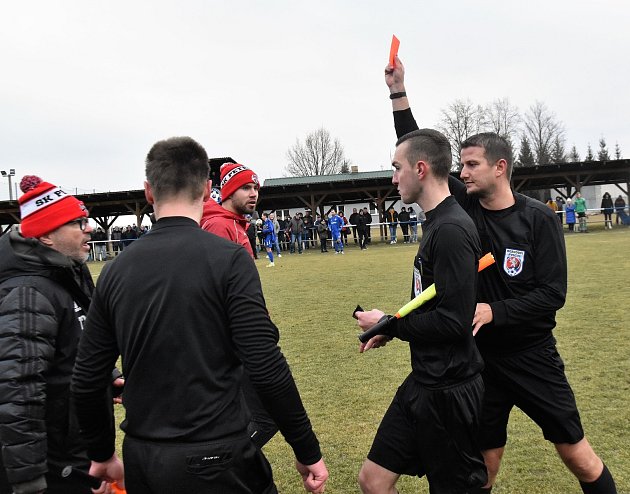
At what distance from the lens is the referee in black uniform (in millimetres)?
3033

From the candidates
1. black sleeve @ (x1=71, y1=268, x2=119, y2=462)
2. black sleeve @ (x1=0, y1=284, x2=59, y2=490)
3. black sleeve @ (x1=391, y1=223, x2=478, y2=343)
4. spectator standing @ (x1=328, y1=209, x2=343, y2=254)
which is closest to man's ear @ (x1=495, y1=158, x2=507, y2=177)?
black sleeve @ (x1=391, y1=223, x2=478, y2=343)

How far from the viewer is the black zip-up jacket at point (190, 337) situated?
6.29 ft

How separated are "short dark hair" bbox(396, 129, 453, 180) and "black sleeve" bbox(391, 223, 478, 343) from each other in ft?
1.31

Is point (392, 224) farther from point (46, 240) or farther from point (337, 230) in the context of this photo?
point (46, 240)

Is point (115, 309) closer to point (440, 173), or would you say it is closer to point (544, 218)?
point (440, 173)

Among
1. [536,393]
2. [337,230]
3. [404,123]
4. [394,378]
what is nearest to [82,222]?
[404,123]

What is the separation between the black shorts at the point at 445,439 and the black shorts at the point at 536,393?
1.73 ft

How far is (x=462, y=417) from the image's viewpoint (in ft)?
8.58

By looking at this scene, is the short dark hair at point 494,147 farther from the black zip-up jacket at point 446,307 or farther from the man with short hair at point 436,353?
the black zip-up jacket at point 446,307

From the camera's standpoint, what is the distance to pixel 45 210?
272cm

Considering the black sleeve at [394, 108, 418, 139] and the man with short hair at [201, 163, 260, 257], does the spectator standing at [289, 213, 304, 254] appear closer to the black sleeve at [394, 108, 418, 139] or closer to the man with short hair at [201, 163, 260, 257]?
the man with short hair at [201, 163, 260, 257]

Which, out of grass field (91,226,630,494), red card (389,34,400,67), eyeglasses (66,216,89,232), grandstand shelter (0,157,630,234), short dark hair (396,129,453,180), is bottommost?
grass field (91,226,630,494)

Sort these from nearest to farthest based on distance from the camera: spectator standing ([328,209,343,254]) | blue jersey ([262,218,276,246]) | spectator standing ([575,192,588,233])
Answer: blue jersey ([262,218,276,246]), spectator standing ([328,209,343,254]), spectator standing ([575,192,588,233])

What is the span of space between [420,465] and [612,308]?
23.7 ft
